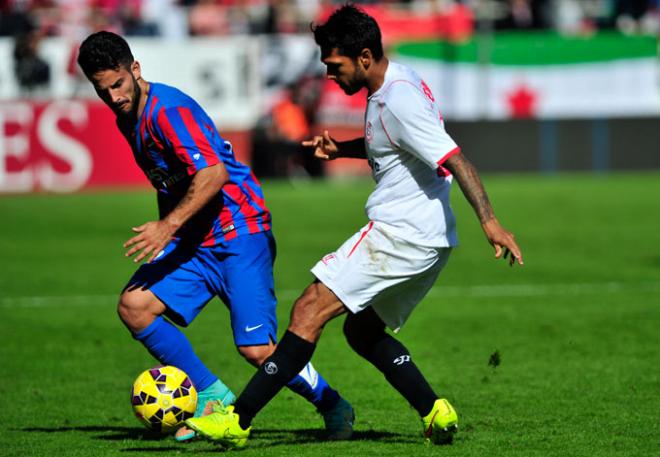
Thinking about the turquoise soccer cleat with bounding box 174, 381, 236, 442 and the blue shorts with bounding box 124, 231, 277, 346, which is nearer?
the blue shorts with bounding box 124, 231, 277, 346

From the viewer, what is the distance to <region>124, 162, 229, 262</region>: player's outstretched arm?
20.2 ft

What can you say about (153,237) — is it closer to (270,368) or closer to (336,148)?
(270,368)

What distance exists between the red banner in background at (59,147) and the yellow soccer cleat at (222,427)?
16561 mm

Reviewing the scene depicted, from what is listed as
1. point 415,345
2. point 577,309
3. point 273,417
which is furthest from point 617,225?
point 273,417

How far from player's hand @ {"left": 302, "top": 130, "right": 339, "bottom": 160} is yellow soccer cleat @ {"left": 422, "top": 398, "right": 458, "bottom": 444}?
1.47 metres

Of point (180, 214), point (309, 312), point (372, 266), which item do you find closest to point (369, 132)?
point (372, 266)

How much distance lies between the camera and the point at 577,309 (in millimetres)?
11352

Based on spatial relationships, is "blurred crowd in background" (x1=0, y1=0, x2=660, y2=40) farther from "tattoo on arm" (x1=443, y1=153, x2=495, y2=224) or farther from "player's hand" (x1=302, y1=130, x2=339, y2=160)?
"tattoo on arm" (x1=443, y1=153, x2=495, y2=224)

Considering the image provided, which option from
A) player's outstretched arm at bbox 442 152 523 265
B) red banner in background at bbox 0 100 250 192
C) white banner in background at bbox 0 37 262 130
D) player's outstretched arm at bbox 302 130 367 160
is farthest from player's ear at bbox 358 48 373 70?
white banner in background at bbox 0 37 262 130

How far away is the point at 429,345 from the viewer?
9836 millimetres

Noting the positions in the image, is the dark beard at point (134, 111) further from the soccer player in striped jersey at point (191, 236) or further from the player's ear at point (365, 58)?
the player's ear at point (365, 58)

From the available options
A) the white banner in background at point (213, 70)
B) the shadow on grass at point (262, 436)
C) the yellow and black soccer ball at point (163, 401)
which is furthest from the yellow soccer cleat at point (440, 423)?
the white banner in background at point (213, 70)

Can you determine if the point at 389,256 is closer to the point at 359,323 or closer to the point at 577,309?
the point at 359,323

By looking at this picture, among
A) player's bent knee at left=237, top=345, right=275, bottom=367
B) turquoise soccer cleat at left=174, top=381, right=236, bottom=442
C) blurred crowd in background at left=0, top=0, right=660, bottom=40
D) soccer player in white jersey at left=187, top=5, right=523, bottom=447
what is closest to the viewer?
soccer player in white jersey at left=187, top=5, right=523, bottom=447
